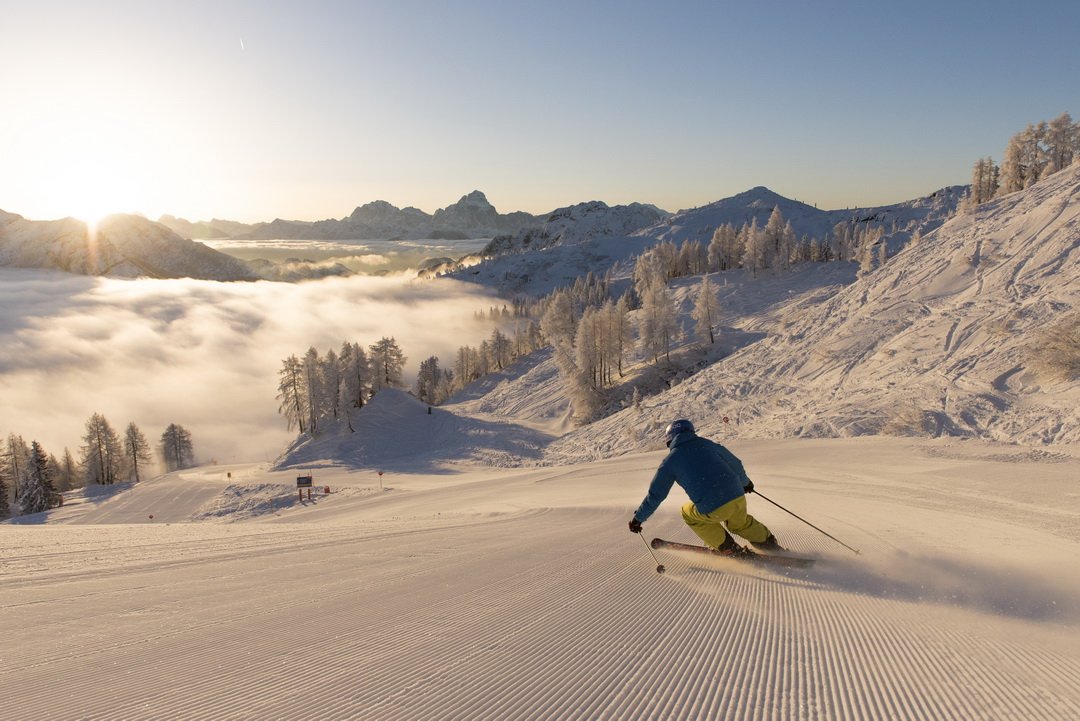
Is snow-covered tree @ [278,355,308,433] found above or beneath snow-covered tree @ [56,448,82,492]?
above

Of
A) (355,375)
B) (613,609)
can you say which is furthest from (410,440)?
(613,609)

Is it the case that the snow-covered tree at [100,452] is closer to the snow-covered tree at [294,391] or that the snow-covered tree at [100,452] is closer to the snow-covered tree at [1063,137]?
the snow-covered tree at [294,391]

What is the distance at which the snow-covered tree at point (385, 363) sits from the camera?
72.6 metres

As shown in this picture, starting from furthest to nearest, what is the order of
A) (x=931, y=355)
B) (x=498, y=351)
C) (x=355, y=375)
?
(x=498, y=351) < (x=355, y=375) < (x=931, y=355)

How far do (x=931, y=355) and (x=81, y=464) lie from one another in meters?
99.9

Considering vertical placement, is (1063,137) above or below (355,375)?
above

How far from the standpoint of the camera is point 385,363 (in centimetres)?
7400

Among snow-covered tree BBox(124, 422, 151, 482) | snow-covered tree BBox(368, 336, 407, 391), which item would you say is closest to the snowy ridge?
snow-covered tree BBox(368, 336, 407, 391)

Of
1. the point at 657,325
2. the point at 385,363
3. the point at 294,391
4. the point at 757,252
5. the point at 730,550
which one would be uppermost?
the point at 757,252

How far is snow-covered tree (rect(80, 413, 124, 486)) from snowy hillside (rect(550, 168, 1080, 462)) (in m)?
64.1

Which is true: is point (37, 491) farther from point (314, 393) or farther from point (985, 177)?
point (985, 177)

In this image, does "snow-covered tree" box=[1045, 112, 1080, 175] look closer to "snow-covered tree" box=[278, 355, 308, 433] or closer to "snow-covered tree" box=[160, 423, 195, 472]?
"snow-covered tree" box=[278, 355, 308, 433]

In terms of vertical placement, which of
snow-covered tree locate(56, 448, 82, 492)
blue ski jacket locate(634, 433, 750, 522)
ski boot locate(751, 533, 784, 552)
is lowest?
snow-covered tree locate(56, 448, 82, 492)

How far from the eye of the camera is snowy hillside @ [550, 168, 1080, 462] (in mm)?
19344
